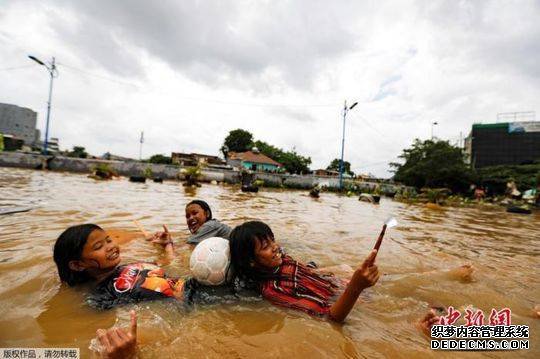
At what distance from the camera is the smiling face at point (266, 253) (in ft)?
9.02

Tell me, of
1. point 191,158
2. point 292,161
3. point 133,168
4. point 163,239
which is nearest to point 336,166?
point 292,161

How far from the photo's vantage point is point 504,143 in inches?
1914

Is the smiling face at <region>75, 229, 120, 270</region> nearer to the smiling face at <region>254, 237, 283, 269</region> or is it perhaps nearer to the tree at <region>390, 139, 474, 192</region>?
the smiling face at <region>254, 237, 283, 269</region>

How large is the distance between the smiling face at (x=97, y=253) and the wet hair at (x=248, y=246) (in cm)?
110

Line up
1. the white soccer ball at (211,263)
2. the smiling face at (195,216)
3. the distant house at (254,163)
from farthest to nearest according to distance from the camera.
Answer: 1. the distant house at (254,163)
2. the smiling face at (195,216)
3. the white soccer ball at (211,263)

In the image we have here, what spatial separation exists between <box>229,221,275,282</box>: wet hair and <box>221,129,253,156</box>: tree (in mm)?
64660

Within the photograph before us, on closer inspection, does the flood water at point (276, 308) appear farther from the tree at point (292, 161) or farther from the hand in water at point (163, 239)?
the tree at point (292, 161)

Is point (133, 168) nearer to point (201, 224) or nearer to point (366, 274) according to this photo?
point (201, 224)

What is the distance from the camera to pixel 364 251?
→ 577 cm

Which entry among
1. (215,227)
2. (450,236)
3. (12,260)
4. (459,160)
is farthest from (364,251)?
(459,160)

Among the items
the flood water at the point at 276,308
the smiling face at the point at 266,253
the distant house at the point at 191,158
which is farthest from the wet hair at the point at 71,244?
the distant house at the point at 191,158

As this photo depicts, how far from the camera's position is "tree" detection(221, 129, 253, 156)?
2660 inches

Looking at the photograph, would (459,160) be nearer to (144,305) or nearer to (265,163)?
(265,163)

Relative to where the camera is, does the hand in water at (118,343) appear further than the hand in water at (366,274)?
No
